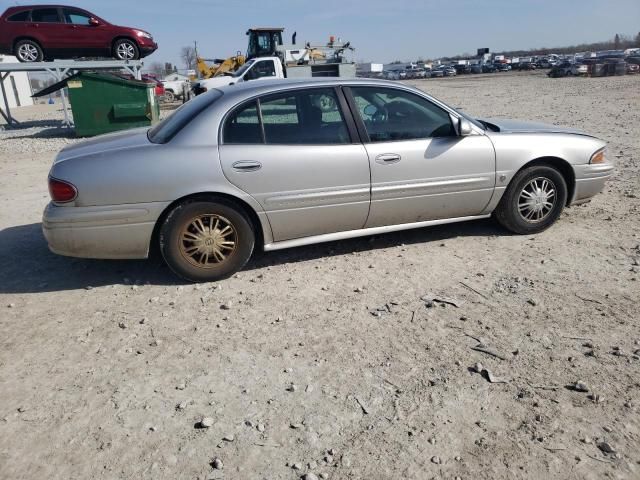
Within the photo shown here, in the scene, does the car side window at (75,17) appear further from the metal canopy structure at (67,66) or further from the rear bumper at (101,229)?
the rear bumper at (101,229)

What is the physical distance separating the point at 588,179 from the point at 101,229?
4.48 metres

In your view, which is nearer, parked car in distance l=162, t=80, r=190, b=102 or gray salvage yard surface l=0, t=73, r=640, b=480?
gray salvage yard surface l=0, t=73, r=640, b=480

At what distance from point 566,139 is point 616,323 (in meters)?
2.21

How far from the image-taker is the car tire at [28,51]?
15359 mm

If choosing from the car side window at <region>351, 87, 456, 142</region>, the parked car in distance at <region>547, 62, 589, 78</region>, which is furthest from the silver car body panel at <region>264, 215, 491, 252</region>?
the parked car in distance at <region>547, 62, 589, 78</region>

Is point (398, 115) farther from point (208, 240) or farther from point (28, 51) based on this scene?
point (28, 51)

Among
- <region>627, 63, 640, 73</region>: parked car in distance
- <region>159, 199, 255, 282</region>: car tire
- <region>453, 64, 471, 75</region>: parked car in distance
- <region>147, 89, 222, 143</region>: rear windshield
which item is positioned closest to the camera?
<region>159, 199, 255, 282</region>: car tire

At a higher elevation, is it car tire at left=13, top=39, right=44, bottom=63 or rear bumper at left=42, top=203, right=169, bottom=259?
car tire at left=13, top=39, right=44, bottom=63

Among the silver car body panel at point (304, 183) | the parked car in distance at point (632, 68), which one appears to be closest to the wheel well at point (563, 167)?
the silver car body panel at point (304, 183)

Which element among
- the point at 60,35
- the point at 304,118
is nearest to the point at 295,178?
the point at 304,118

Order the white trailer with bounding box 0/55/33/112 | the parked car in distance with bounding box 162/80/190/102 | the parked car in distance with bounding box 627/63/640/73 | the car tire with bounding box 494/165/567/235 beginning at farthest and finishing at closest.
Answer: the parked car in distance with bounding box 627/63/640/73
the white trailer with bounding box 0/55/33/112
the parked car in distance with bounding box 162/80/190/102
the car tire with bounding box 494/165/567/235

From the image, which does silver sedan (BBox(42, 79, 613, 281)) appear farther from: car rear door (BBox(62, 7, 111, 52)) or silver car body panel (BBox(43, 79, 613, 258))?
car rear door (BBox(62, 7, 111, 52))

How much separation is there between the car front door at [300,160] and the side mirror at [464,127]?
0.93 meters

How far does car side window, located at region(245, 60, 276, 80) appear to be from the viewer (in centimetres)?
2094
